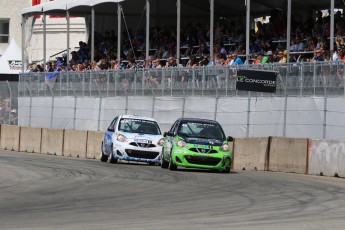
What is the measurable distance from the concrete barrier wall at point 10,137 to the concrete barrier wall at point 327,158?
63.0 ft

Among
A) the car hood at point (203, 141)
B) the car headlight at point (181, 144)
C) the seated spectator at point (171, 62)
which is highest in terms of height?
the seated spectator at point (171, 62)

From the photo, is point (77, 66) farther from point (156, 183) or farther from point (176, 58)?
point (156, 183)

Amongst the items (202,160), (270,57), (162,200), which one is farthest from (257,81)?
(162,200)

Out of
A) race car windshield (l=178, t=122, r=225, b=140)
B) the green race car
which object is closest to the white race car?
race car windshield (l=178, t=122, r=225, b=140)

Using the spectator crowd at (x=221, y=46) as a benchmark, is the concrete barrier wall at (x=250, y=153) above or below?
below

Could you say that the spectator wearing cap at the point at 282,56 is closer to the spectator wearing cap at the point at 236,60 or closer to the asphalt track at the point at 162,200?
the spectator wearing cap at the point at 236,60

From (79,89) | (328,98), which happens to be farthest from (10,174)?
(79,89)

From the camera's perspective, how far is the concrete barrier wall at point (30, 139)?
41875 millimetres

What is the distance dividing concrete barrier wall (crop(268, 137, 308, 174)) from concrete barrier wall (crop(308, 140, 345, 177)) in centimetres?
31

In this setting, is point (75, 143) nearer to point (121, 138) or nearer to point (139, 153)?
point (121, 138)

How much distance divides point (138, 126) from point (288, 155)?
5.50 meters

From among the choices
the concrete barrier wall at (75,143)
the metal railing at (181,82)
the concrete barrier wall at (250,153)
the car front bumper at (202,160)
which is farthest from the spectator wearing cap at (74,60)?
the car front bumper at (202,160)

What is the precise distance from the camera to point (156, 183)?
21234mm

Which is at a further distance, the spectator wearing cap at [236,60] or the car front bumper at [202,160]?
the spectator wearing cap at [236,60]
